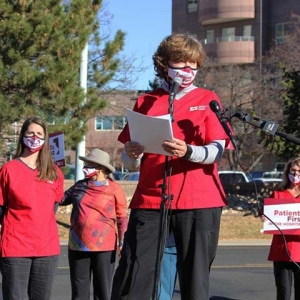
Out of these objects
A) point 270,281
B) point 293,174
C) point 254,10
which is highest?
point 254,10

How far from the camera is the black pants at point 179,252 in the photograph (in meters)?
4.39

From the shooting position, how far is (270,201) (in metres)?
Result: 7.66

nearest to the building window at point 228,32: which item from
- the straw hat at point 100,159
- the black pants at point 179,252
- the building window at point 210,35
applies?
the building window at point 210,35

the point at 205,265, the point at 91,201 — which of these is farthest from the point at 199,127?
the point at 91,201

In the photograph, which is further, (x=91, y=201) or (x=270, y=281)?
(x=270, y=281)

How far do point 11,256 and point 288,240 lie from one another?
308 cm

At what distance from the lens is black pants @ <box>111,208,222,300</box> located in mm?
4393

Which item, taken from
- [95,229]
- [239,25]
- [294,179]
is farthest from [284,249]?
[239,25]

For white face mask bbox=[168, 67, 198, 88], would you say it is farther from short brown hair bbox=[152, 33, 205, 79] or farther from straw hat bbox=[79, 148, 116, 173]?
straw hat bbox=[79, 148, 116, 173]

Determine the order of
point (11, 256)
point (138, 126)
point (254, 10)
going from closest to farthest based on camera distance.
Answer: point (138, 126) < point (11, 256) < point (254, 10)

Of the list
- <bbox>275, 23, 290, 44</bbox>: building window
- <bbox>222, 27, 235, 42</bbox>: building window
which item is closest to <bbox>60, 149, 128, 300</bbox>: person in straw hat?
<bbox>275, 23, 290, 44</bbox>: building window

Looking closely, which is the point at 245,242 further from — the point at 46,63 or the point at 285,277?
the point at 285,277

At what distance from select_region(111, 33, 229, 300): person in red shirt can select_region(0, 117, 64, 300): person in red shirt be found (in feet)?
4.57

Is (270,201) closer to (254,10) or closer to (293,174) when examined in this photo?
(293,174)
